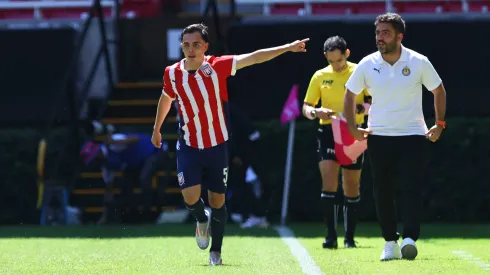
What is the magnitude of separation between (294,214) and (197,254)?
6903mm

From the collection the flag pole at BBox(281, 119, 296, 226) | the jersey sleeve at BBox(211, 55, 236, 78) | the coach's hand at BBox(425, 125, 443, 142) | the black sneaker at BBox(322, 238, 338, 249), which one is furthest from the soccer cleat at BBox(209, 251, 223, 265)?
the flag pole at BBox(281, 119, 296, 226)

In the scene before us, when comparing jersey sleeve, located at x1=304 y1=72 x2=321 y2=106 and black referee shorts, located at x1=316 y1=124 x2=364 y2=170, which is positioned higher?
jersey sleeve, located at x1=304 y1=72 x2=321 y2=106

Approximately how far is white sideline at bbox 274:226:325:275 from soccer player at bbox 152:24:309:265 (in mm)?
767

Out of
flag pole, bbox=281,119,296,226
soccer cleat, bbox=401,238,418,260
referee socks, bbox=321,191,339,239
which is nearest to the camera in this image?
soccer cleat, bbox=401,238,418,260

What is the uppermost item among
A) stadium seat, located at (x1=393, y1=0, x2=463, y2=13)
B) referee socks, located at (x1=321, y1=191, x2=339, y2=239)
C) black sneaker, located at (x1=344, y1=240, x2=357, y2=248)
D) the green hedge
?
stadium seat, located at (x1=393, y1=0, x2=463, y2=13)

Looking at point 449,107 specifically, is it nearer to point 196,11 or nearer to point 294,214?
point 294,214

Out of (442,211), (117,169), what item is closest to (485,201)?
(442,211)

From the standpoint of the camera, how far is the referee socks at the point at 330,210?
1258 centimetres

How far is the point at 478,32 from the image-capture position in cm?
1936

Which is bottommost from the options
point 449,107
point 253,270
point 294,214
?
point 294,214

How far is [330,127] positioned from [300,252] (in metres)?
Result: 1.38

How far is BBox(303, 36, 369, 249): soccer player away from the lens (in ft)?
40.7

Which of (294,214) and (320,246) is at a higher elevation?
(320,246)

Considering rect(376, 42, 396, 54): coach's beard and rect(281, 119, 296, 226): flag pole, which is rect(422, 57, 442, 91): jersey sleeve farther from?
rect(281, 119, 296, 226): flag pole
